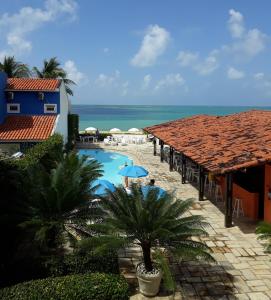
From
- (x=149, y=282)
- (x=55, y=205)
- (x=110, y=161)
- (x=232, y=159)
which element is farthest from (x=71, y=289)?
(x=110, y=161)

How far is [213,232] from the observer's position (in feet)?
45.0

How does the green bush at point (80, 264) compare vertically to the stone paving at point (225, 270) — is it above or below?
above

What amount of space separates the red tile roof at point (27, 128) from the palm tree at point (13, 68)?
15366 mm

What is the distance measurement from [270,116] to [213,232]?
1139cm

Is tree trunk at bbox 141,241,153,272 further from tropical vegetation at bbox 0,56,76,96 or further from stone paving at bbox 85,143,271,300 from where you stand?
A: tropical vegetation at bbox 0,56,76,96

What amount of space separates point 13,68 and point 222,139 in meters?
30.7

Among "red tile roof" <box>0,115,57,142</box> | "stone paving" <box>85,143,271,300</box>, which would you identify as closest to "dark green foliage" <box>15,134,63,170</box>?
"red tile roof" <box>0,115,57,142</box>

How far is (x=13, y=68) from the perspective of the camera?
41688 mm

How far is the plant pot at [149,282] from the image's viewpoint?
923 centimetres

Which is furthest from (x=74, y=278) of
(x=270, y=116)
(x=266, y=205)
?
(x=270, y=116)

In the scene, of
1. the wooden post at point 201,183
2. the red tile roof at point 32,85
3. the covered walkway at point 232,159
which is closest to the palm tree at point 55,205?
the covered walkway at point 232,159

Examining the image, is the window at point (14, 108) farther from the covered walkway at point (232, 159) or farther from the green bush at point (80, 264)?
the green bush at point (80, 264)

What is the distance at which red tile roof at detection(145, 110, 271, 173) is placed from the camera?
13.8 meters

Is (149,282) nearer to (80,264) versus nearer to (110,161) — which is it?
(80,264)
